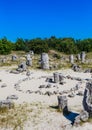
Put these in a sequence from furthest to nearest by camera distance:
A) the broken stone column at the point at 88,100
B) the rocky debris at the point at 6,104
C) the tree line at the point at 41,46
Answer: the tree line at the point at 41,46 → the rocky debris at the point at 6,104 → the broken stone column at the point at 88,100

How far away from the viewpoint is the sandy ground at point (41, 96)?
19.3m

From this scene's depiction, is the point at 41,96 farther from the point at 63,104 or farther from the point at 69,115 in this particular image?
the point at 69,115

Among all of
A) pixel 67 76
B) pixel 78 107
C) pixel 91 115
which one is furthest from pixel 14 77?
pixel 91 115

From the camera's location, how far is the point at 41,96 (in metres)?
26.6

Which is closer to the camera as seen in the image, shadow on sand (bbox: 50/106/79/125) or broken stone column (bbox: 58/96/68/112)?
shadow on sand (bbox: 50/106/79/125)

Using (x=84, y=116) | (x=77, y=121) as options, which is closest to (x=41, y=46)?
(x=84, y=116)

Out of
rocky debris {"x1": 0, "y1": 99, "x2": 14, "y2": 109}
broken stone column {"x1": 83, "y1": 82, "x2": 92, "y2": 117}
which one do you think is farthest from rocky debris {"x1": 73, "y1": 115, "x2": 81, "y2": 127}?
rocky debris {"x1": 0, "y1": 99, "x2": 14, "y2": 109}

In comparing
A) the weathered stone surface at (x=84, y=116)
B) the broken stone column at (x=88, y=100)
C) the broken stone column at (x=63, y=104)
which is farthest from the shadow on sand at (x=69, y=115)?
the broken stone column at (x=88, y=100)

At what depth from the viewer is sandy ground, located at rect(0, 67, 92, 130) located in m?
19.3

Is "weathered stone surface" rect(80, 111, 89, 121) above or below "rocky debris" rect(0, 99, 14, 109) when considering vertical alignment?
below

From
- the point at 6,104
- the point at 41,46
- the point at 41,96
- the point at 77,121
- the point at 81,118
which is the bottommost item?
the point at 77,121

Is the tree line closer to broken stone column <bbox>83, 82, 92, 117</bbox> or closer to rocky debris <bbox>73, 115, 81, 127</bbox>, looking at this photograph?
broken stone column <bbox>83, 82, 92, 117</bbox>

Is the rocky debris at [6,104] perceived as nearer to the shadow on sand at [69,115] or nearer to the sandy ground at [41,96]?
the sandy ground at [41,96]

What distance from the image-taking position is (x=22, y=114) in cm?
2120
